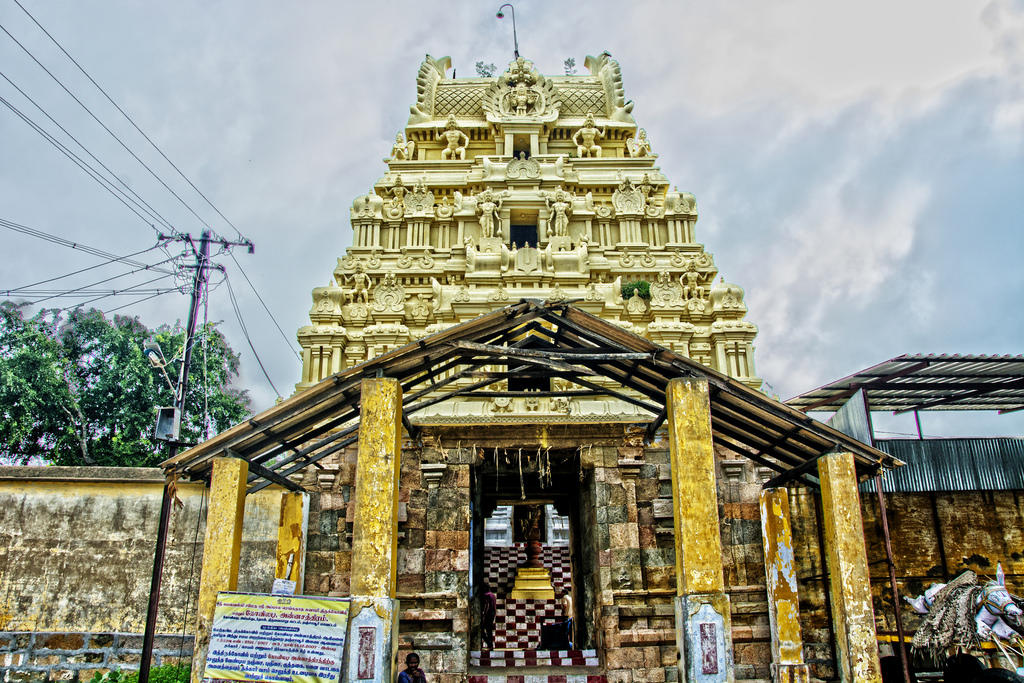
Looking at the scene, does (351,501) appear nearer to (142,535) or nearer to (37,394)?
(142,535)

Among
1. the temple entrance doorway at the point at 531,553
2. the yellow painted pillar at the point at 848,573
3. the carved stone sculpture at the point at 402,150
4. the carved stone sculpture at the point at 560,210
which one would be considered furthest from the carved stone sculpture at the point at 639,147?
the yellow painted pillar at the point at 848,573

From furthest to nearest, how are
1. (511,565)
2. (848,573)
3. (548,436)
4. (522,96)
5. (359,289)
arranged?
(511,565) < (522,96) < (359,289) < (548,436) < (848,573)

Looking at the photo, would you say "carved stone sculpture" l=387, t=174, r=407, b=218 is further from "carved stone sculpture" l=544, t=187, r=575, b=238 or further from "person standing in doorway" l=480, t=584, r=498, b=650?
"person standing in doorway" l=480, t=584, r=498, b=650

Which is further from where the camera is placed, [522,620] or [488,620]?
[522,620]

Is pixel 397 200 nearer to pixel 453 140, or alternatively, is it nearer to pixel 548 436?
pixel 453 140

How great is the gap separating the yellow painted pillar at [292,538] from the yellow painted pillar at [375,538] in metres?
3.72

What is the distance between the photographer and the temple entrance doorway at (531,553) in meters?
13.7

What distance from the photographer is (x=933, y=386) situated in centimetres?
1389

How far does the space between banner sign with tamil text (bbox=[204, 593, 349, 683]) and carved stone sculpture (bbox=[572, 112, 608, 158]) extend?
1276cm

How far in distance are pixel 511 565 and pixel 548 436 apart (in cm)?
1165

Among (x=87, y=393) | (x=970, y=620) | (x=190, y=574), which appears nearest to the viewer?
(x=970, y=620)

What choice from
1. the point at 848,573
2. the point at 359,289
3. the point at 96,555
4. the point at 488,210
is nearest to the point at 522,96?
the point at 488,210

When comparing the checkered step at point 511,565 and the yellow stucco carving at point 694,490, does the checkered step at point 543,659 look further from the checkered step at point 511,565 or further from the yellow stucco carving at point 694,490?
the checkered step at point 511,565

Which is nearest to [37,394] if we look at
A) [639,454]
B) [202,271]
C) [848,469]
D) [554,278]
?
[202,271]
